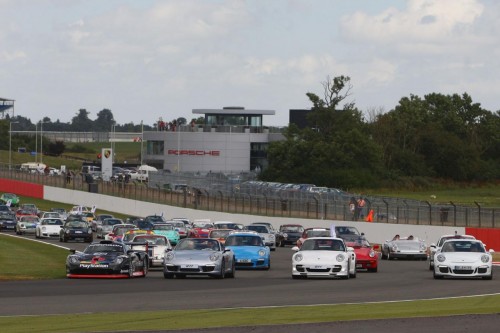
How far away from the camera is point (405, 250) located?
5344 centimetres

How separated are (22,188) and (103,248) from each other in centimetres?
8221

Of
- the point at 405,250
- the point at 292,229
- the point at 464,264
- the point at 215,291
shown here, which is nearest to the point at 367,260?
the point at 464,264

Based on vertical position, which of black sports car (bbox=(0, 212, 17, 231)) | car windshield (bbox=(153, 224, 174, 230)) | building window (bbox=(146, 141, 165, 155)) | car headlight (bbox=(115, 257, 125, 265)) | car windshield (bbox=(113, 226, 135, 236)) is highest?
building window (bbox=(146, 141, 165, 155))

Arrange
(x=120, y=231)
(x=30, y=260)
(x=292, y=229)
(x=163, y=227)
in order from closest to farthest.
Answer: (x=30, y=260), (x=120, y=231), (x=163, y=227), (x=292, y=229)

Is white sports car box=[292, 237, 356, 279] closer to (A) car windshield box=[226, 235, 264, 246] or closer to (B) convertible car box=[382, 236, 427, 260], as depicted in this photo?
(A) car windshield box=[226, 235, 264, 246]

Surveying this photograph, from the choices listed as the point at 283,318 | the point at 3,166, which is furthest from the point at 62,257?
the point at 3,166

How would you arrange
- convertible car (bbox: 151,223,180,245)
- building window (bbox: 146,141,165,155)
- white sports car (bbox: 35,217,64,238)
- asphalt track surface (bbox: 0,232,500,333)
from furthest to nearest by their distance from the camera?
building window (bbox: 146,141,165,155), white sports car (bbox: 35,217,64,238), convertible car (bbox: 151,223,180,245), asphalt track surface (bbox: 0,232,500,333)

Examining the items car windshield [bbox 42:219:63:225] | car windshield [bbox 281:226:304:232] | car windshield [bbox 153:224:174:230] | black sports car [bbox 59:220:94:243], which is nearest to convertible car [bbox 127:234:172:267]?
car windshield [bbox 153:224:174:230]

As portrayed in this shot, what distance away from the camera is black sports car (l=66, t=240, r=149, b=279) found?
35.5 m

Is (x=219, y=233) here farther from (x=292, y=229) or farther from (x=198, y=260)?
(x=198, y=260)

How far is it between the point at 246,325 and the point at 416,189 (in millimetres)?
119056

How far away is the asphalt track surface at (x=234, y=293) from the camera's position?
23.6m

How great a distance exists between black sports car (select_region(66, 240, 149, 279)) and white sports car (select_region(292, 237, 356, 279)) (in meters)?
4.81

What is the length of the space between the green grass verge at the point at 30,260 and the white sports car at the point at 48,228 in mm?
5018
